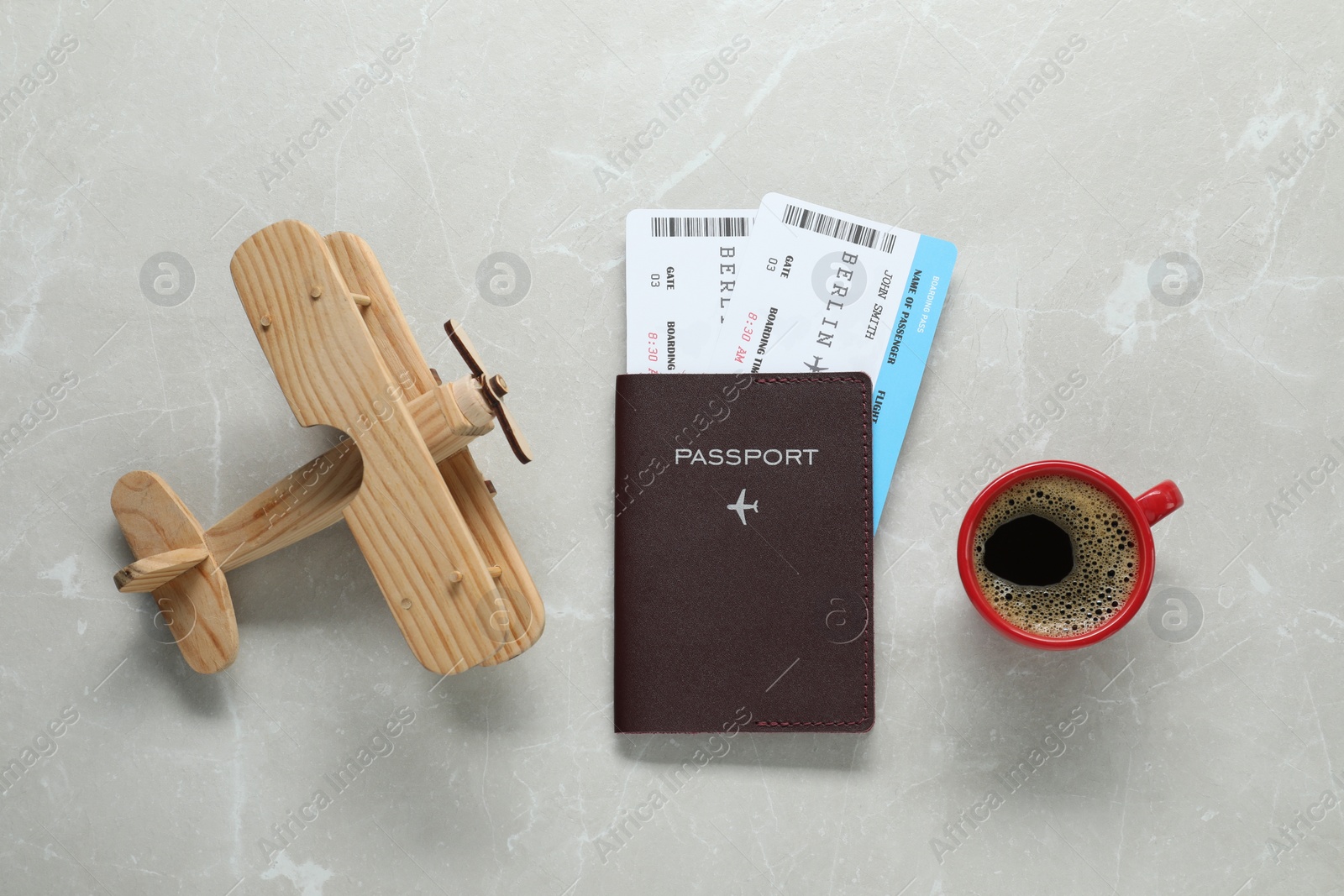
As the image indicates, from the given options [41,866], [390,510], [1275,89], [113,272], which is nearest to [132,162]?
[113,272]

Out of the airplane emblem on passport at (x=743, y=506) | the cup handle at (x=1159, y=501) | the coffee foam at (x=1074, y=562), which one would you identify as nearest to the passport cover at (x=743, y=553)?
the airplane emblem on passport at (x=743, y=506)

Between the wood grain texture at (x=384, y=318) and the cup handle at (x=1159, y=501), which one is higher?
the wood grain texture at (x=384, y=318)

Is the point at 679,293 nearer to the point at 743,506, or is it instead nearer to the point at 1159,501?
the point at 743,506

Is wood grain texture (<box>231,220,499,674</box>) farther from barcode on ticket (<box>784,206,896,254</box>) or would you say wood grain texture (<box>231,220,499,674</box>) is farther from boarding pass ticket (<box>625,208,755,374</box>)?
barcode on ticket (<box>784,206,896,254</box>)

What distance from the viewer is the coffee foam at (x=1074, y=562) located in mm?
708

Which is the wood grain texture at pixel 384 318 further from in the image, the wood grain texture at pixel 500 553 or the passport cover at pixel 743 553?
the passport cover at pixel 743 553

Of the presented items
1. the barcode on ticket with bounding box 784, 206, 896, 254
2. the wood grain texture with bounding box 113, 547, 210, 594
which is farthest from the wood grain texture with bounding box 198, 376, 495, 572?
the barcode on ticket with bounding box 784, 206, 896, 254

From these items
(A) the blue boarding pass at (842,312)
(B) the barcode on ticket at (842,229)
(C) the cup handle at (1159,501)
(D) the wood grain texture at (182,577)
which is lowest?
(D) the wood grain texture at (182,577)

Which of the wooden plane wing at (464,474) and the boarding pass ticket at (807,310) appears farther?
the boarding pass ticket at (807,310)

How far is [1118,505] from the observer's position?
0.70 metres

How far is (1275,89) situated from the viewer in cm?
82

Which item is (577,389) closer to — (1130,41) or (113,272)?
(113,272)

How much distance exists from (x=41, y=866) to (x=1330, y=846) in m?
1.12

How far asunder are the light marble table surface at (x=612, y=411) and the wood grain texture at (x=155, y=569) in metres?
0.07
